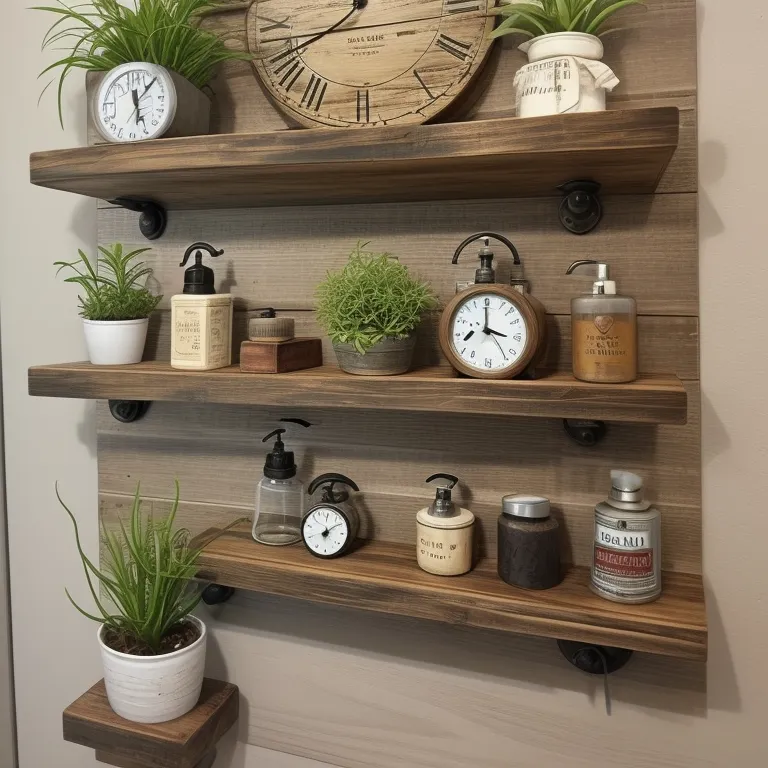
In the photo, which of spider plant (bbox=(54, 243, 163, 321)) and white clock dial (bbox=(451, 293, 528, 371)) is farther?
spider plant (bbox=(54, 243, 163, 321))

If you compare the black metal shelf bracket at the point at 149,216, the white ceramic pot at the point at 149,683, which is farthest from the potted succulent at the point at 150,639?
the black metal shelf bracket at the point at 149,216

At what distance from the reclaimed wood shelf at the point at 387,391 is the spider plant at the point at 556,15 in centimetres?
38

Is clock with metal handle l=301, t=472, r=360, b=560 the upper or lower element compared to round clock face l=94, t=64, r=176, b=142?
lower

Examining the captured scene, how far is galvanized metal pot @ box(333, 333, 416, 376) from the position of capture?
0.73m

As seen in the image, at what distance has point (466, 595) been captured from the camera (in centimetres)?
72

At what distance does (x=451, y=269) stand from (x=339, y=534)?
372 millimetres

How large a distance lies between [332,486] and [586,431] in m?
0.33

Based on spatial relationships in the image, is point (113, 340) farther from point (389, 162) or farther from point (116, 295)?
point (389, 162)

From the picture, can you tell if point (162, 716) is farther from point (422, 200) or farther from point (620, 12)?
point (620, 12)

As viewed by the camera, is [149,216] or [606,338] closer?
[606,338]

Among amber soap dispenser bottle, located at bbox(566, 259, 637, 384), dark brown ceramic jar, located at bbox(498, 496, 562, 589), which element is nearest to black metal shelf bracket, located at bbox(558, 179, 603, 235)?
amber soap dispenser bottle, located at bbox(566, 259, 637, 384)

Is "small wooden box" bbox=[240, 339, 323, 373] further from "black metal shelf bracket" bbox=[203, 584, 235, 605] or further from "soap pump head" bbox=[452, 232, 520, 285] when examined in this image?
"black metal shelf bracket" bbox=[203, 584, 235, 605]

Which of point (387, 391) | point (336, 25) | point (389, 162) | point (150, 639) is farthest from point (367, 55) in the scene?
point (150, 639)

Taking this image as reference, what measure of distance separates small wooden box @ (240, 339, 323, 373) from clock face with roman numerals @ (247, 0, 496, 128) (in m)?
0.29
